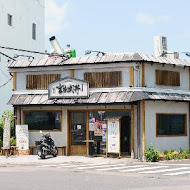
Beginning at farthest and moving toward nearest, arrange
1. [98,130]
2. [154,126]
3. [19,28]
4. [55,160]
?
[19,28]
[98,130]
[154,126]
[55,160]

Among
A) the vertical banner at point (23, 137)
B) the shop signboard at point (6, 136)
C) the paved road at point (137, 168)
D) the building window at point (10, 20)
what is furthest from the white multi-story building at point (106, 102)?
the building window at point (10, 20)

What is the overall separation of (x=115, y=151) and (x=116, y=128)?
4.17 ft

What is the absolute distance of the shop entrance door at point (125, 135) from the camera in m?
30.1

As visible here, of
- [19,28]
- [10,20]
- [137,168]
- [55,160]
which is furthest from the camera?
[19,28]

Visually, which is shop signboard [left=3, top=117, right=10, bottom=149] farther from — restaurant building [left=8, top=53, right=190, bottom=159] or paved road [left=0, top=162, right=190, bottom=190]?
paved road [left=0, top=162, right=190, bottom=190]

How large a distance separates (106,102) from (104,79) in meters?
1.59

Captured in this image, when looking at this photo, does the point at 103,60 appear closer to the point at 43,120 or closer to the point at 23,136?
the point at 43,120

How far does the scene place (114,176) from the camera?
20.9m

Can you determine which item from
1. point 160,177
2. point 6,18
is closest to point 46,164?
point 160,177

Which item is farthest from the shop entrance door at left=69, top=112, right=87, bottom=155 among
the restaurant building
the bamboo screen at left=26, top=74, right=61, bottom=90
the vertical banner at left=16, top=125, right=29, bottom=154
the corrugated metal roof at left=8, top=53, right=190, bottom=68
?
the corrugated metal roof at left=8, top=53, right=190, bottom=68

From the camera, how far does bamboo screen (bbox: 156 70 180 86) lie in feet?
102

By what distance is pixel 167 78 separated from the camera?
3158cm

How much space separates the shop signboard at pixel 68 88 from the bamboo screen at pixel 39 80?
519mm

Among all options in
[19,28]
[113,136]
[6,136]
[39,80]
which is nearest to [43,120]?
[39,80]
